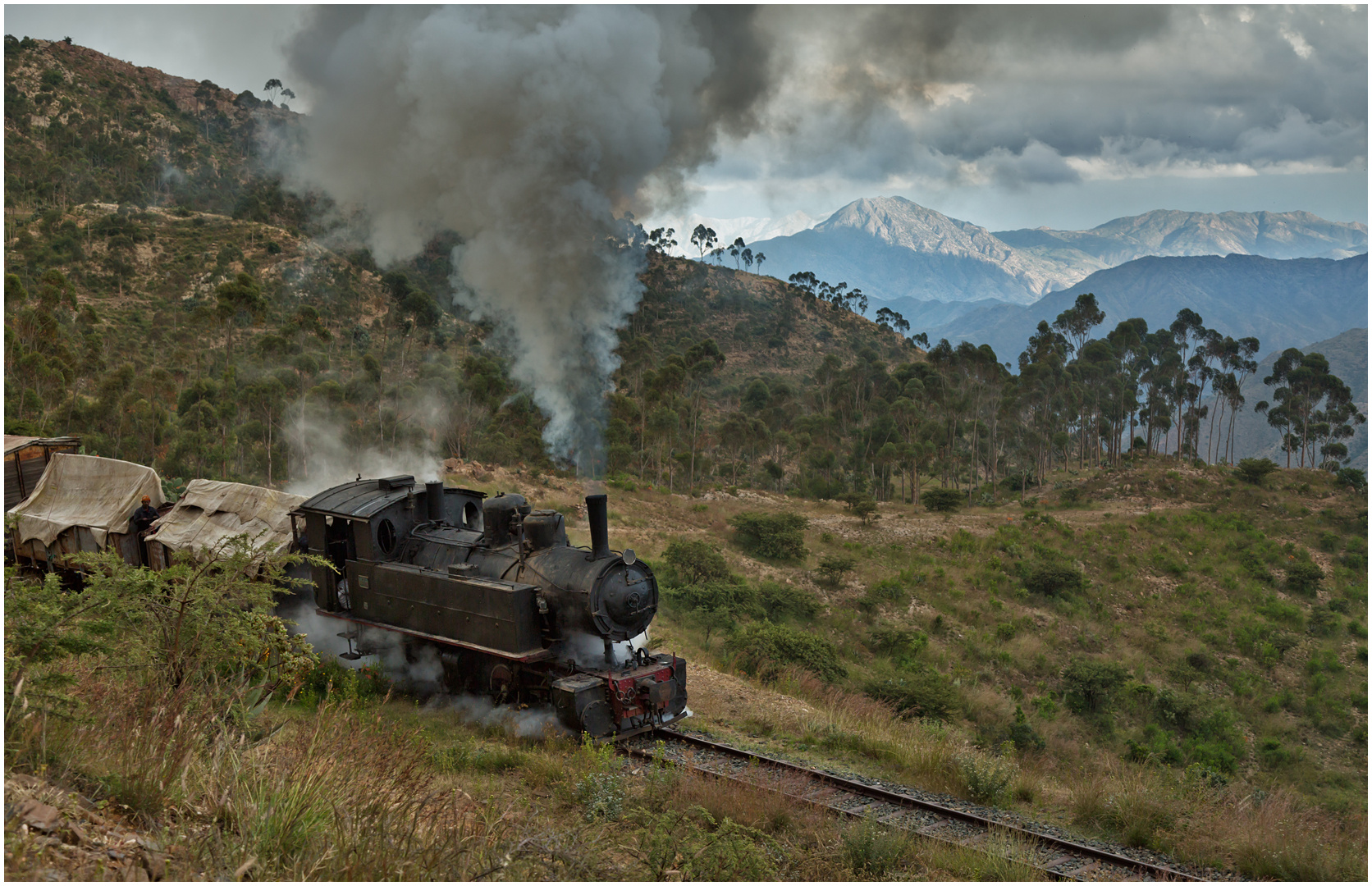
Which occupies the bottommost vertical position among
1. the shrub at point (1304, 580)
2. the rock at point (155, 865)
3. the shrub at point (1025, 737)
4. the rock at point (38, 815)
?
the shrub at point (1025, 737)

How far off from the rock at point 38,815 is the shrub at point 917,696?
13856 millimetres

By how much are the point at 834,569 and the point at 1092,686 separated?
31.2 ft

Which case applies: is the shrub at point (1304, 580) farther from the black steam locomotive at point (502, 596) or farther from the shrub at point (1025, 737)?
the black steam locomotive at point (502, 596)

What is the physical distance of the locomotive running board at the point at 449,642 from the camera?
32.0ft

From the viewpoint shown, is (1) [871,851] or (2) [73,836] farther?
(1) [871,851]

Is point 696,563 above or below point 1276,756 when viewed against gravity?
above

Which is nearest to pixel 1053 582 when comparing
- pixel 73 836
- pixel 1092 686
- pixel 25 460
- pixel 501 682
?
pixel 1092 686

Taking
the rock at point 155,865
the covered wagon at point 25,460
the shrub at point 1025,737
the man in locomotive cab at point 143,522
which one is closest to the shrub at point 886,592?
the shrub at point 1025,737

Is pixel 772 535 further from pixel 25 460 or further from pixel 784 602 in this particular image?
pixel 25 460

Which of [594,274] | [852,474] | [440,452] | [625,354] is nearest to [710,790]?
[594,274]

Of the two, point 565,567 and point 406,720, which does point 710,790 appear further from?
point 406,720

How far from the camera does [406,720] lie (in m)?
9.96

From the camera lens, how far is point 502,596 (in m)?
9.87

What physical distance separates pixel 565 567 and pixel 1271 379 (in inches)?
2611
